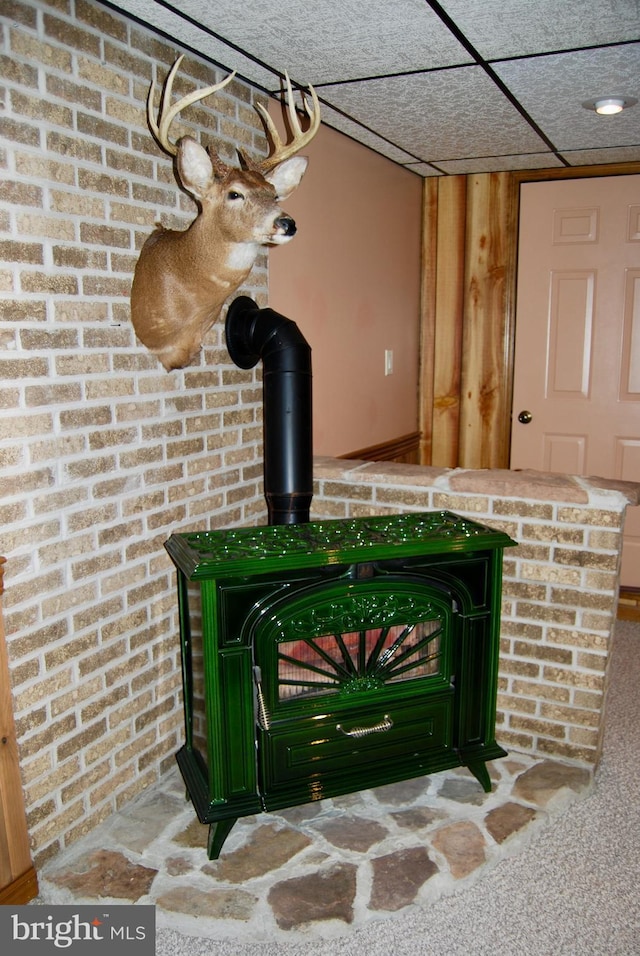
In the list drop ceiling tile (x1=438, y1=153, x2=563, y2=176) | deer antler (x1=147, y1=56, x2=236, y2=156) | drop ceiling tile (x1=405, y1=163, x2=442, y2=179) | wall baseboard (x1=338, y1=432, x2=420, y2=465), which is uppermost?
drop ceiling tile (x1=405, y1=163, x2=442, y2=179)

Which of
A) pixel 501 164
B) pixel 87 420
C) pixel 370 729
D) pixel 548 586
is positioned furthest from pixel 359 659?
pixel 501 164

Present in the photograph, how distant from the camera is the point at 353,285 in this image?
3.31 m

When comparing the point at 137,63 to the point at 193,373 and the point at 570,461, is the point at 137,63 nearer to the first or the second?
the point at 193,373

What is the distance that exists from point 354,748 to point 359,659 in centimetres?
26

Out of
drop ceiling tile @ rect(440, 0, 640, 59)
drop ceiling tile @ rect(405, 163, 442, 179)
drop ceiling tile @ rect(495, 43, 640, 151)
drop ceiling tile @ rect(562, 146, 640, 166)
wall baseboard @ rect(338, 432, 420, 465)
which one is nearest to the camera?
drop ceiling tile @ rect(440, 0, 640, 59)

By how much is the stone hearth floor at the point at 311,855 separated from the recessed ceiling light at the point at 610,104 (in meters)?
2.29

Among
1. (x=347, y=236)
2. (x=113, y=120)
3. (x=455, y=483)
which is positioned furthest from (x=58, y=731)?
(x=347, y=236)

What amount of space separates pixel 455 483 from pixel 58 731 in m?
1.44

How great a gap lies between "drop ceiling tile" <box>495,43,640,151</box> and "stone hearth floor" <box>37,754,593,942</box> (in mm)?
2220

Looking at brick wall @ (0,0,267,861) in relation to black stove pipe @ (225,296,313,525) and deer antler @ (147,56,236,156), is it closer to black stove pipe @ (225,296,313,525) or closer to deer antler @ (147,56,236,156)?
deer antler @ (147,56,236,156)

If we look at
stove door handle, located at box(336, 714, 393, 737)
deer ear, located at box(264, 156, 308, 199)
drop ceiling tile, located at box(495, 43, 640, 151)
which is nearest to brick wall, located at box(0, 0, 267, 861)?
deer ear, located at box(264, 156, 308, 199)

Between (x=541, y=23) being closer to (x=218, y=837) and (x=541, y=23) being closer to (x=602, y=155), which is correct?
(x=602, y=155)

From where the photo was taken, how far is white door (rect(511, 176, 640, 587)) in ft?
12.4

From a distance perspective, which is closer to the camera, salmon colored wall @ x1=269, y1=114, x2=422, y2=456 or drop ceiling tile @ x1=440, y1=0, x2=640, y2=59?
drop ceiling tile @ x1=440, y1=0, x2=640, y2=59
